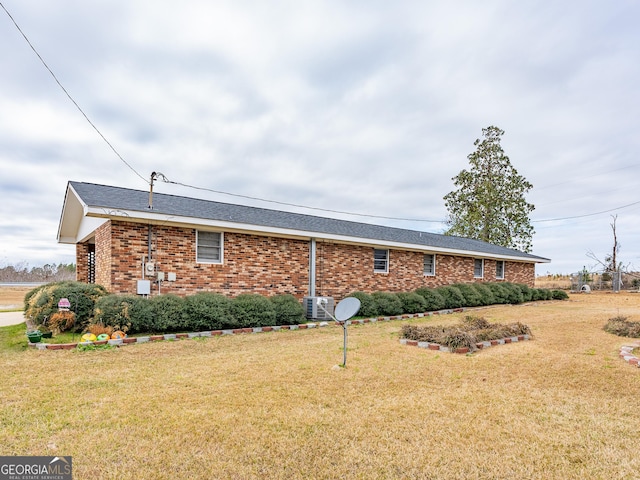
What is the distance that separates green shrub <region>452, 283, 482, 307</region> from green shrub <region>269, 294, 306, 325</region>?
9185 mm

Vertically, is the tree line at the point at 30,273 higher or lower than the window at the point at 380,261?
lower

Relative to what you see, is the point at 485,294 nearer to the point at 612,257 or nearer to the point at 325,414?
the point at 325,414

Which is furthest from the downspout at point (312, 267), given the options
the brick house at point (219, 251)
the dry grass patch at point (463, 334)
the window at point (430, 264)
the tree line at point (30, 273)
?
the tree line at point (30, 273)

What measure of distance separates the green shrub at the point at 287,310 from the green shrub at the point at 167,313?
276 cm

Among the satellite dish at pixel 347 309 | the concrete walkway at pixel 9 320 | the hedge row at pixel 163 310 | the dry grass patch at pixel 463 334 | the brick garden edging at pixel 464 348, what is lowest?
the concrete walkway at pixel 9 320

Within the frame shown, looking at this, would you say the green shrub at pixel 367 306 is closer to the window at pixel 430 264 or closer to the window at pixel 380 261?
the window at pixel 380 261

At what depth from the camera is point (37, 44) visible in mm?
7777

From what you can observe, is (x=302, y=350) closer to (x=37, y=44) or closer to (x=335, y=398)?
(x=335, y=398)

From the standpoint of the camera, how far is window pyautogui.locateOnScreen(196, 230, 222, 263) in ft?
37.9

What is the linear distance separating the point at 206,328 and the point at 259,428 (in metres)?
7.03

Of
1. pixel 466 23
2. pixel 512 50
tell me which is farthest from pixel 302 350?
pixel 512 50

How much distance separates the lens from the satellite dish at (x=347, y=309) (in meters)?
6.34

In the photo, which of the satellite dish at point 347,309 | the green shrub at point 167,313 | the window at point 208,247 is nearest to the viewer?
the satellite dish at point 347,309

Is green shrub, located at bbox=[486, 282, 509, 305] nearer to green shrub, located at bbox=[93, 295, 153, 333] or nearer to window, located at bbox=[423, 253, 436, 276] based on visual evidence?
window, located at bbox=[423, 253, 436, 276]
